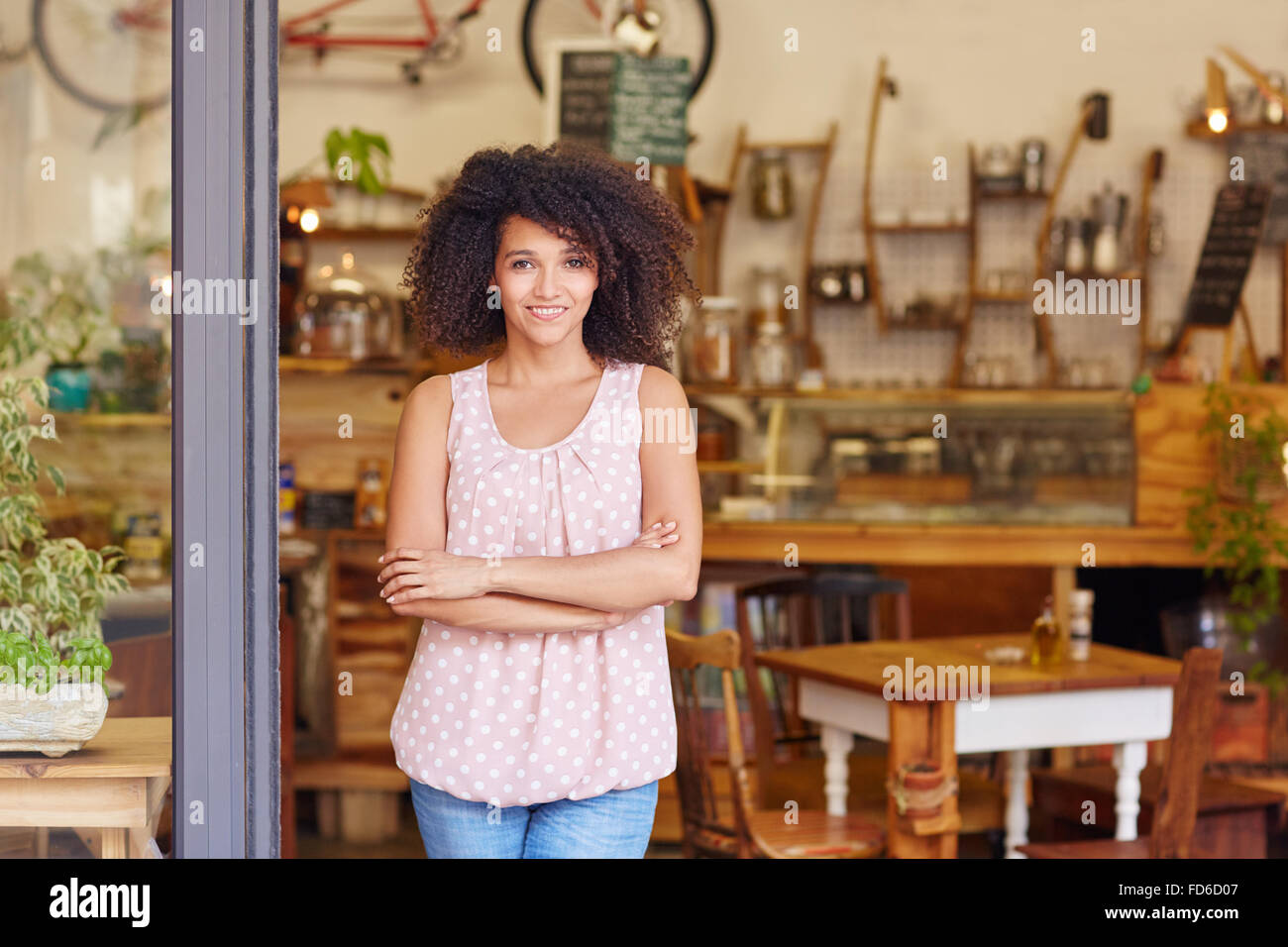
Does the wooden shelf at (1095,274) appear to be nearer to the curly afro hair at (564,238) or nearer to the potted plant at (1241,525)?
the potted plant at (1241,525)

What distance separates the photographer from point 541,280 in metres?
1.72

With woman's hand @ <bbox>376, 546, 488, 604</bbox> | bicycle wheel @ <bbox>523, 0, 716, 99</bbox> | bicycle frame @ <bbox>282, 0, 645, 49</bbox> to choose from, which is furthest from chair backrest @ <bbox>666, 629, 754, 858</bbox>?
bicycle frame @ <bbox>282, 0, 645, 49</bbox>

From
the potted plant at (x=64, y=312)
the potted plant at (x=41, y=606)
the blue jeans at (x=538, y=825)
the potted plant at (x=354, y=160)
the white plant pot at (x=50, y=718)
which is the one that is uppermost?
the potted plant at (x=354, y=160)

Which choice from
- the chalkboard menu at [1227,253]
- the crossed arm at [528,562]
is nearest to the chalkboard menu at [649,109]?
the chalkboard menu at [1227,253]

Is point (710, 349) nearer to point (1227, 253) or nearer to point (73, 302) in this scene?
point (1227, 253)

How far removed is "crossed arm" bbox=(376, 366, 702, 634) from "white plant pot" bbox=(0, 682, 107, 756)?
0.59 meters

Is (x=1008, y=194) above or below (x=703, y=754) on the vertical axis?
above

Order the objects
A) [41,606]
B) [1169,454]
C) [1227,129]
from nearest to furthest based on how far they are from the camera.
Result: [41,606], [1169,454], [1227,129]

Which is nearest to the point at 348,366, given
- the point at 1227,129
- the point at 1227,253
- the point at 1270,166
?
the point at 1227,253

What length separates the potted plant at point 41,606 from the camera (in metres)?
1.95

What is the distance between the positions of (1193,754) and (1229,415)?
6.43 feet

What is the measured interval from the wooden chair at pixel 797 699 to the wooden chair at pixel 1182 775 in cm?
40

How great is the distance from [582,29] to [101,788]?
187 inches

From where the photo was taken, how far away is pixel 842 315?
20.2ft
